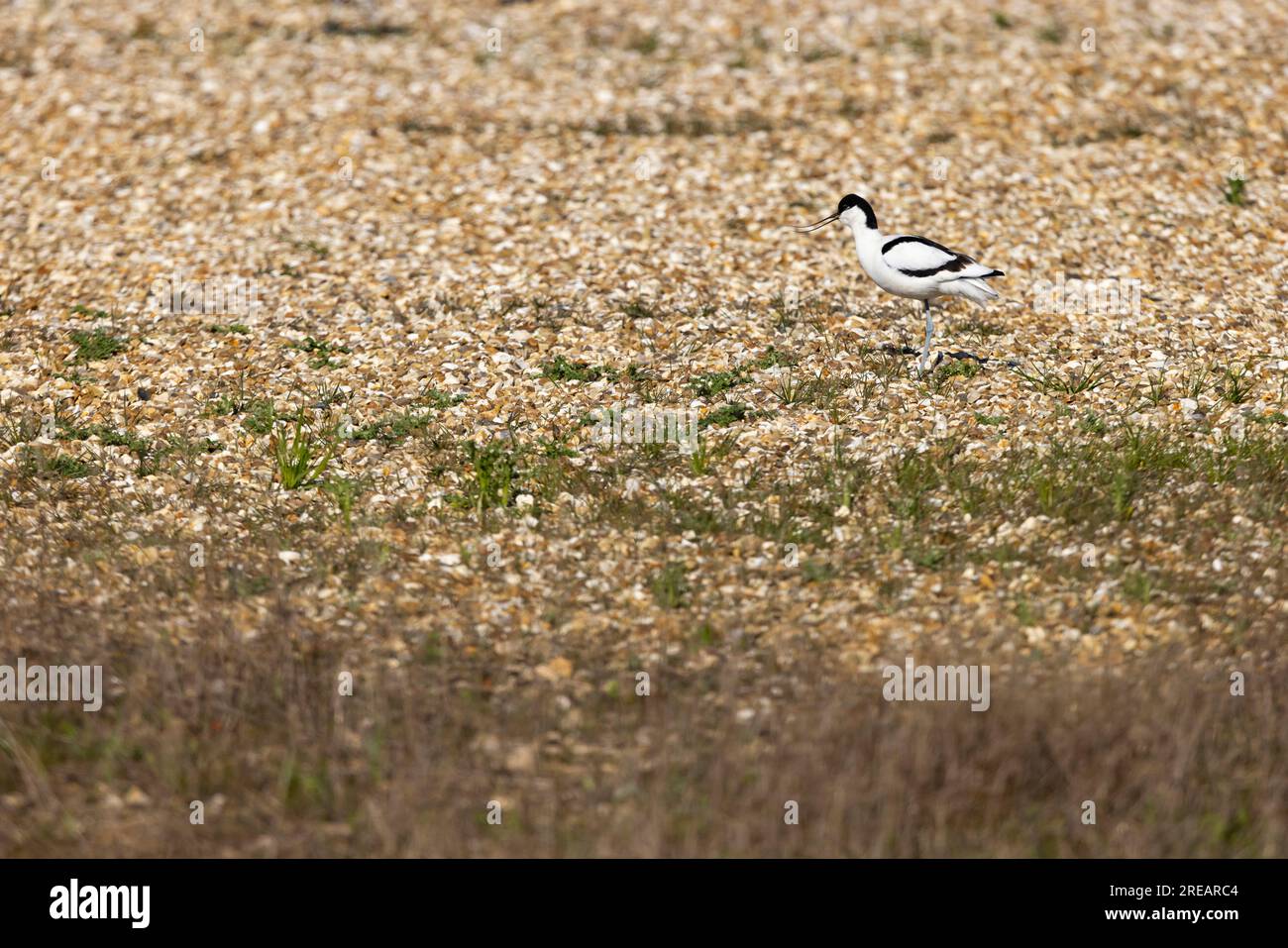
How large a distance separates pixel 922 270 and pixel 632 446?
3528mm

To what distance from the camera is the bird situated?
12859 millimetres

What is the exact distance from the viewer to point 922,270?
12.9m

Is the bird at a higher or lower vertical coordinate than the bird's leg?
higher

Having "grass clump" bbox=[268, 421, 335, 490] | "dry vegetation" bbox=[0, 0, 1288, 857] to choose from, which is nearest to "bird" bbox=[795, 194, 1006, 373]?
"dry vegetation" bbox=[0, 0, 1288, 857]

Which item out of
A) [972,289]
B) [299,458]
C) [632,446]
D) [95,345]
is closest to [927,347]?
[972,289]

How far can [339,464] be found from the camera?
12.3 meters

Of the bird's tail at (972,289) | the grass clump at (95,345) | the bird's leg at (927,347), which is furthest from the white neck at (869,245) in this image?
the grass clump at (95,345)

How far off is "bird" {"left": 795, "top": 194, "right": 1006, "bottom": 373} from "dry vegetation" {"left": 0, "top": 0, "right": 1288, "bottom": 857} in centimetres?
93

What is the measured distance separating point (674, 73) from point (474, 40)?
3573mm

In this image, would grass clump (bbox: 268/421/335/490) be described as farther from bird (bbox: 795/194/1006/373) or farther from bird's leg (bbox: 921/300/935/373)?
bird's leg (bbox: 921/300/935/373)

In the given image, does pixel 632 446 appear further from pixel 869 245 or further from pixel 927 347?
pixel 869 245

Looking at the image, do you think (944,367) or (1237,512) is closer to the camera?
(1237,512)

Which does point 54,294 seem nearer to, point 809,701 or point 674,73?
point 674,73
